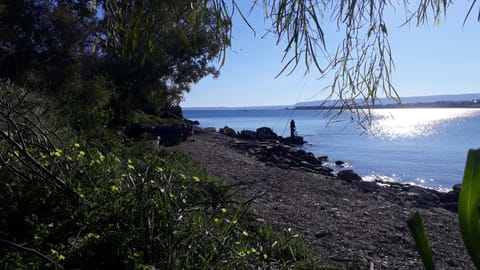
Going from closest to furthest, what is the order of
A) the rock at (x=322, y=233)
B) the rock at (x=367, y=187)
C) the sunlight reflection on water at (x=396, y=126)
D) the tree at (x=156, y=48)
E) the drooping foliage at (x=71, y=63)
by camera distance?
1. the tree at (x=156, y=48)
2. the sunlight reflection on water at (x=396, y=126)
3. the rock at (x=322, y=233)
4. the drooping foliage at (x=71, y=63)
5. the rock at (x=367, y=187)

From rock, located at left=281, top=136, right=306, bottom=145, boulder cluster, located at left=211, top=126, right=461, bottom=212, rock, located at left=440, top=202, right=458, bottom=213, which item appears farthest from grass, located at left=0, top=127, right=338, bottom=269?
rock, located at left=281, top=136, right=306, bottom=145

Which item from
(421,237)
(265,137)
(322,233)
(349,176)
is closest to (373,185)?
(349,176)

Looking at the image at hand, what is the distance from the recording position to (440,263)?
20.4 feet

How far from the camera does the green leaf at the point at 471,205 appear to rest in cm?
113

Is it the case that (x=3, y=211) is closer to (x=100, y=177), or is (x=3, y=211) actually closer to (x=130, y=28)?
(x=100, y=177)

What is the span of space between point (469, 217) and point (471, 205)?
38 mm

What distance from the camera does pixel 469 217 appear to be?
1183 mm

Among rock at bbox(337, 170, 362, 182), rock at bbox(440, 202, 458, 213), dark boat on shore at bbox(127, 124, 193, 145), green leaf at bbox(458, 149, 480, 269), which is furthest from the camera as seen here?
dark boat on shore at bbox(127, 124, 193, 145)

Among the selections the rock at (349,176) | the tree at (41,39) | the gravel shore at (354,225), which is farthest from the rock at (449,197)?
the tree at (41,39)

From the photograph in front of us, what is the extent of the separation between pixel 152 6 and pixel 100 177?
281 cm

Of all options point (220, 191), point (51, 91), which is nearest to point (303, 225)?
point (220, 191)

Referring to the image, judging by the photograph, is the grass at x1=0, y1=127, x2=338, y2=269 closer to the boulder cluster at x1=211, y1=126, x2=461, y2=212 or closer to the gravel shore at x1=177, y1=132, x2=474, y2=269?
the gravel shore at x1=177, y1=132, x2=474, y2=269

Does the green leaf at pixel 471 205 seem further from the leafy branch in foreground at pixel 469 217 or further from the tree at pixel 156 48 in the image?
the tree at pixel 156 48

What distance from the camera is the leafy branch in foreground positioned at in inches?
44.6
